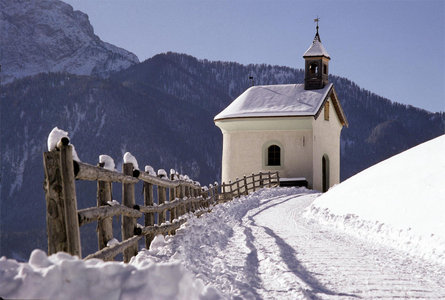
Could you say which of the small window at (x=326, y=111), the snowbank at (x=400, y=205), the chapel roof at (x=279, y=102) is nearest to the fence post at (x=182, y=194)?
the snowbank at (x=400, y=205)

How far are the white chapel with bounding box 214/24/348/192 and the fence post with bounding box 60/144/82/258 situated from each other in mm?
21672

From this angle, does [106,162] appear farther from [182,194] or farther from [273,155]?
[273,155]

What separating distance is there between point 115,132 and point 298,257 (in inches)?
4727

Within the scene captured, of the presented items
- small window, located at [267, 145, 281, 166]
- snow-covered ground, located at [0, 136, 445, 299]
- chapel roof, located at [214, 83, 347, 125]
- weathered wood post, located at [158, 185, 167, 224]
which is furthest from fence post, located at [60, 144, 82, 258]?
small window, located at [267, 145, 281, 166]

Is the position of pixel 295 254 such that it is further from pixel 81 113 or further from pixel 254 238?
pixel 81 113

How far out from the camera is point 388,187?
36.1 feet

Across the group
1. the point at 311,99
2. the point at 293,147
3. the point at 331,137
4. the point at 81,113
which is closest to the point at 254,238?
the point at 293,147

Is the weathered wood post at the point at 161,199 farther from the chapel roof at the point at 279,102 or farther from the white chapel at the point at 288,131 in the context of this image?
the chapel roof at the point at 279,102

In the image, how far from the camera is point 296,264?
6535mm

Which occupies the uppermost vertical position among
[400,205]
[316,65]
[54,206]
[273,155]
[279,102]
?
[316,65]

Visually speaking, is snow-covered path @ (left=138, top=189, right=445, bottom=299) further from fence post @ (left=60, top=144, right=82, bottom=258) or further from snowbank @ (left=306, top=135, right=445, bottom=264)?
fence post @ (left=60, top=144, right=82, bottom=258)

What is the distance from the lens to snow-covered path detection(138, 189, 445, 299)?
5.14 meters

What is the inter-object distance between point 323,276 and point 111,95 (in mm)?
136061

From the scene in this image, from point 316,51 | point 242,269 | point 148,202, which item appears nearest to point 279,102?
point 316,51
